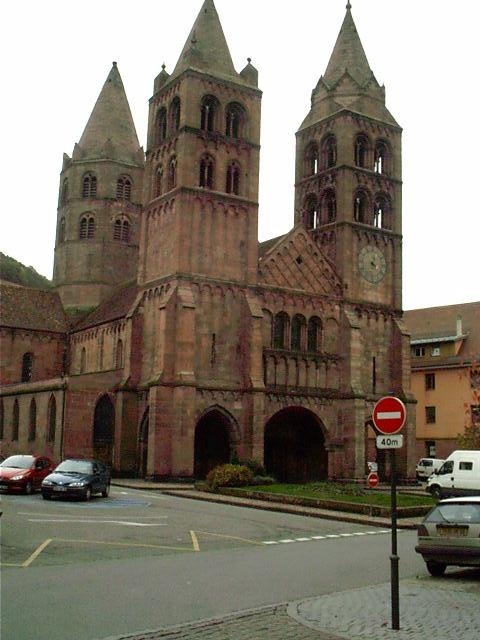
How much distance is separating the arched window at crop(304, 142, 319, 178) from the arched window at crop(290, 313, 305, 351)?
41.1 feet

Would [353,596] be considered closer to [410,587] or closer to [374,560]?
[410,587]

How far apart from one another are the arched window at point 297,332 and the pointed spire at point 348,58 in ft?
57.5

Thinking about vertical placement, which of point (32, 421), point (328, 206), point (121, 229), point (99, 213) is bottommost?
point (32, 421)

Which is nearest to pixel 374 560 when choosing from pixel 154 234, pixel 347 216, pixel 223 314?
pixel 223 314

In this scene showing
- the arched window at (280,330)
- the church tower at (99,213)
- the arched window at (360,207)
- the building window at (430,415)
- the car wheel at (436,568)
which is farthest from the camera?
the church tower at (99,213)

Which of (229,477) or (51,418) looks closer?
(229,477)

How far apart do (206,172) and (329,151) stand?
38.2 feet

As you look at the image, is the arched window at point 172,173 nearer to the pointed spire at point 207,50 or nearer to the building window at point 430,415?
the pointed spire at point 207,50

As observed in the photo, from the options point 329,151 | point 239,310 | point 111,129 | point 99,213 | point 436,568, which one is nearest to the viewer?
point 436,568

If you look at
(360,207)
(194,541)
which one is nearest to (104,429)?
(360,207)

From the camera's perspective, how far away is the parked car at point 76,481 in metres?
27.3

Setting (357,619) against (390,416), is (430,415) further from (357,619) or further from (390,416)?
(357,619)

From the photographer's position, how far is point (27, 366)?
60438 mm

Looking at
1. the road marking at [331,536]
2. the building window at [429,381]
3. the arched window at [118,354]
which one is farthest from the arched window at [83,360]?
the road marking at [331,536]
